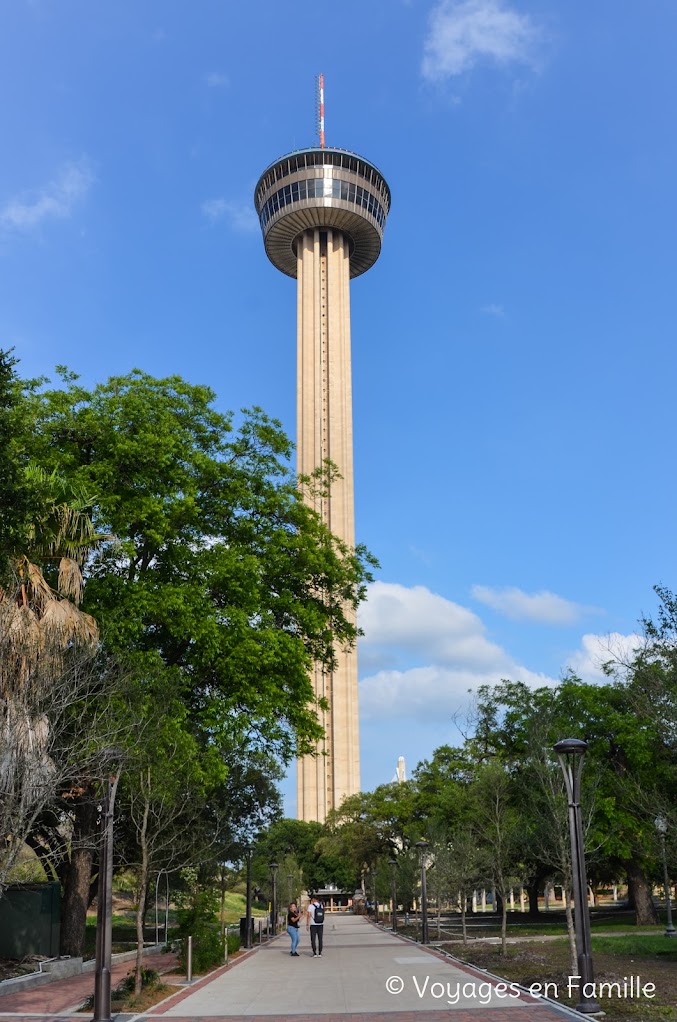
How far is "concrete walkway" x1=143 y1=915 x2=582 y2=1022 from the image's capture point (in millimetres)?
14961

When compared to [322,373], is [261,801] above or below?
below

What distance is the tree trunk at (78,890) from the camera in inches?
988

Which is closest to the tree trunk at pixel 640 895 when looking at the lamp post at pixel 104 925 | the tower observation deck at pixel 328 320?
the lamp post at pixel 104 925

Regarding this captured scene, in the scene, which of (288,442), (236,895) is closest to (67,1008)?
(288,442)

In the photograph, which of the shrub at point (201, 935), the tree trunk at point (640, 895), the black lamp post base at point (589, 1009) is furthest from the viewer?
the tree trunk at point (640, 895)

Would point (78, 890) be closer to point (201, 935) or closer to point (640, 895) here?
point (201, 935)

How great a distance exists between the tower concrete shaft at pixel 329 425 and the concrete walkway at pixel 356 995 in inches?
3037

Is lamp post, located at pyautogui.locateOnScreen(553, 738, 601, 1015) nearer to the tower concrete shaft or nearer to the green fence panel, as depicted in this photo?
the green fence panel

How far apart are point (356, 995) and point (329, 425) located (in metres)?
91.2

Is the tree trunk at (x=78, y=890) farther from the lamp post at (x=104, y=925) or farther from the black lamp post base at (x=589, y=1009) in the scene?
the black lamp post base at (x=589, y=1009)

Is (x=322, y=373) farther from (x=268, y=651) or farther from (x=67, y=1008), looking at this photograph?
(x=67, y=1008)

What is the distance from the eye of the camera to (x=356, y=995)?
17828mm

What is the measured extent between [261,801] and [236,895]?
52869 millimetres

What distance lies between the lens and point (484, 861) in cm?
3484
